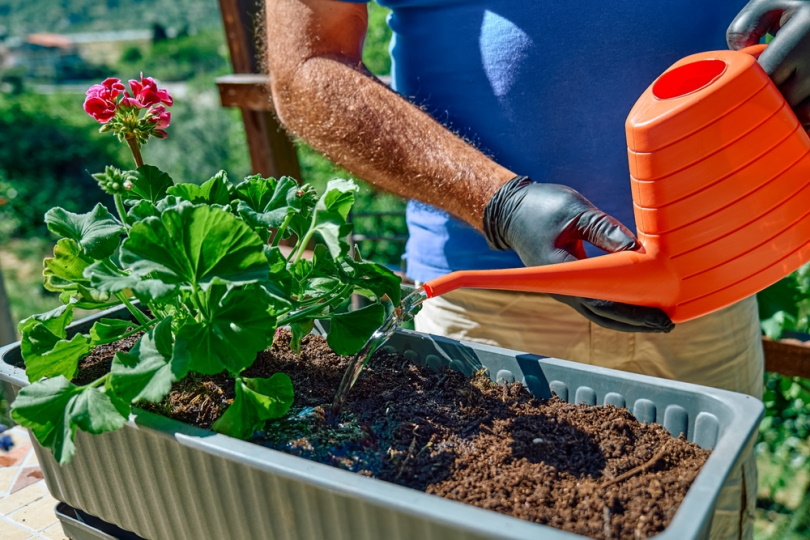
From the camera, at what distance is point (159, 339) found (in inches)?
30.0

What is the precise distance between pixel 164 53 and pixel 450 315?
703 inches

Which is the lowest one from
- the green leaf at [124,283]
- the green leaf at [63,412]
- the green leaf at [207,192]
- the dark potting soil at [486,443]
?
the dark potting soil at [486,443]

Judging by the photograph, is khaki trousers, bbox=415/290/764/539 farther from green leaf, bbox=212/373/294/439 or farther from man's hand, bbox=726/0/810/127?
green leaf, bbox=212/373/294/439

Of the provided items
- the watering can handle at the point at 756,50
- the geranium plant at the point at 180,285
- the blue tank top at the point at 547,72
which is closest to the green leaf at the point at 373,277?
the geranium plant at the point at 180,285

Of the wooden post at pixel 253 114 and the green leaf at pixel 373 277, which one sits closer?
the green leaf at pixel 373 277

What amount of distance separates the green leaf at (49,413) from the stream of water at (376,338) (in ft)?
0.94

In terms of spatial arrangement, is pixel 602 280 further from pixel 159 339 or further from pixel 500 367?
pixel 159 339

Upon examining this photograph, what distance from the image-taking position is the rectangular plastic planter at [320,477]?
0.59 metres

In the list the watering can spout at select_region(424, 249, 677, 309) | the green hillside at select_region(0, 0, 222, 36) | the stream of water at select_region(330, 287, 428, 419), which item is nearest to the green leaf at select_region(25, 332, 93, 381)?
the stream of water at select_region(330, 287, 428, 419)

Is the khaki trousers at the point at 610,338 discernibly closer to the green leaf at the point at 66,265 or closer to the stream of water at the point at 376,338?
the stream of water at the point at 376,338

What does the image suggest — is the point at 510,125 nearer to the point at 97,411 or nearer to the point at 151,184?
the point at 151,184

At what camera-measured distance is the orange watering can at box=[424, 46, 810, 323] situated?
80cm

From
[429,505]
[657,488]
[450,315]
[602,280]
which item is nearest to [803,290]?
[450,315]

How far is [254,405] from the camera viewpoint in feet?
2.51
